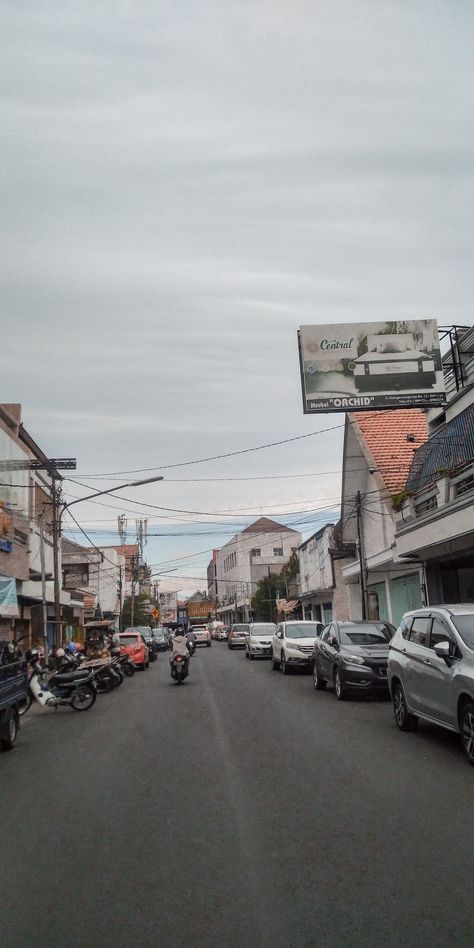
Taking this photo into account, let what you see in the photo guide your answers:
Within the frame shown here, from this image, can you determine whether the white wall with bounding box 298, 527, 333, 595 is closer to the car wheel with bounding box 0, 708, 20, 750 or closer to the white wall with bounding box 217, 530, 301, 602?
the car wheel with bounding box 0, 708, 20, 750

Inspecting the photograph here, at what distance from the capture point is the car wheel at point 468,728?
848 centimetres

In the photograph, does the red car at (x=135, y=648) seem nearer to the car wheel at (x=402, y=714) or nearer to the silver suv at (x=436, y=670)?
the car wheel at (x=402, y=714)

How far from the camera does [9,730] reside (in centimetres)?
1151

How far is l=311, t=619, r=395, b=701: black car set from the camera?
15148 mm

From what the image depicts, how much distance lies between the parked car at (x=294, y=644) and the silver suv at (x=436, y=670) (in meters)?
11.7

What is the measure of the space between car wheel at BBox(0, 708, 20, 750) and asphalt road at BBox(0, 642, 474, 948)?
16 cm

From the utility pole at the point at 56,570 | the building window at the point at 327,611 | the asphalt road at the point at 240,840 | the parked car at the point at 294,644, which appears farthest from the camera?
the building window at the point at 327,611

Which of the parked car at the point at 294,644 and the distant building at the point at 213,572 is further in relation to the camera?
the distant building at the point at 213,572

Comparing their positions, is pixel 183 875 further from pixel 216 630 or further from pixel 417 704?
pixel 216 630

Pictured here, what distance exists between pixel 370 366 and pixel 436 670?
44.8 ft

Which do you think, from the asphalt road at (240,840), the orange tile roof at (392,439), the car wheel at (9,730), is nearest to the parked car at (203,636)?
the orange tile roof at (392,439)

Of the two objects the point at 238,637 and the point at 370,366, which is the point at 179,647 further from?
the point at 238,637

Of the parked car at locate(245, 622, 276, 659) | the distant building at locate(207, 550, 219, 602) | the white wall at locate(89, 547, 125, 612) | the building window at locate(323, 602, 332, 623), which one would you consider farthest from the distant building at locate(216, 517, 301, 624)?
the parked car at locate(245, 622, 276, 659)

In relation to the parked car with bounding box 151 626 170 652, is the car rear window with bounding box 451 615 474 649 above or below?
above
